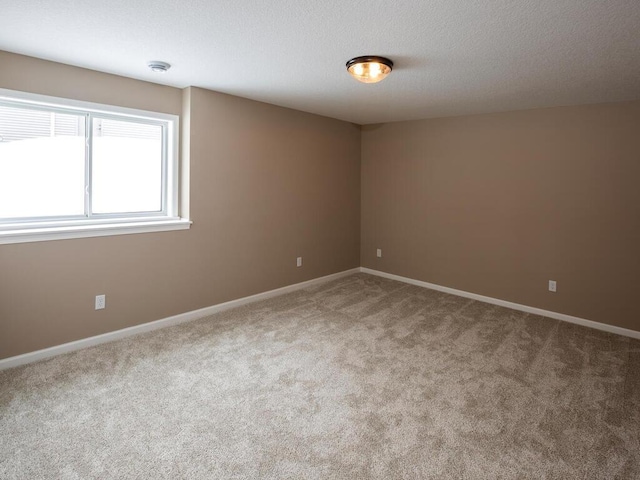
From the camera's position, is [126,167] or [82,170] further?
[126,167]

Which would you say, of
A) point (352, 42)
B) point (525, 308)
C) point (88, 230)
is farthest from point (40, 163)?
point (525, 308)

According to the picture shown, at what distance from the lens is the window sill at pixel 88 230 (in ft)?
9.05

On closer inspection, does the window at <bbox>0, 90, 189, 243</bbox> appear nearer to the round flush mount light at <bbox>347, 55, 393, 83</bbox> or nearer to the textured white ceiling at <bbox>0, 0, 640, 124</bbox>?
the textured white ceiling at <bbox>0, 0, 640, 124</bbox>

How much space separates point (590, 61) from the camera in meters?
2.51

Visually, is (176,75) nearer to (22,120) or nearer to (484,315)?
(22,120)

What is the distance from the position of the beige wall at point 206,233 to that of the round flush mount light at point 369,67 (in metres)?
1.67

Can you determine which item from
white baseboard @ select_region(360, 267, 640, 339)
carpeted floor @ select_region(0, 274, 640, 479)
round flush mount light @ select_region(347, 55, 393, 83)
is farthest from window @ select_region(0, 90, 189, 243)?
white baseboard @ select_region(360, 267, 640, 339)

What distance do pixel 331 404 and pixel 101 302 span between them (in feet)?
7.00

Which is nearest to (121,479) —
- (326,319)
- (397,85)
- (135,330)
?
(135,330)

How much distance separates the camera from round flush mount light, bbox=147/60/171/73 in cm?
283

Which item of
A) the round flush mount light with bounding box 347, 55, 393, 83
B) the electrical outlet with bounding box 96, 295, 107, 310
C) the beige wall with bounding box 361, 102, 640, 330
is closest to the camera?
the round flush mount light with bounding box 347, 55, 393, 83

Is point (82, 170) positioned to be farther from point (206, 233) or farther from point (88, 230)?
point (206, 233)

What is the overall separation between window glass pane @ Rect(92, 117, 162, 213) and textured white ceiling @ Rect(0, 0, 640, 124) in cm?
51

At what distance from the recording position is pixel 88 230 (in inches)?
120
